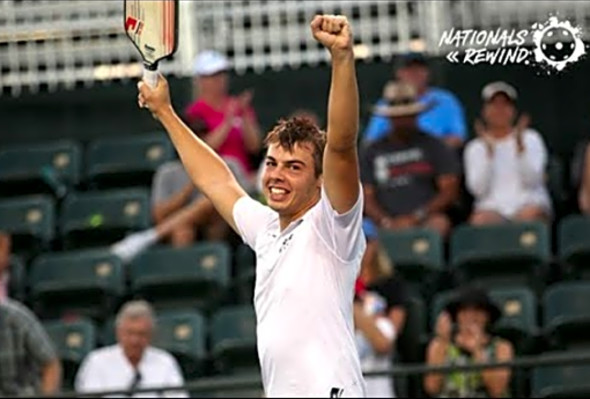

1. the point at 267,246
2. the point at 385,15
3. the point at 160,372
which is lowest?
the point at 160,372

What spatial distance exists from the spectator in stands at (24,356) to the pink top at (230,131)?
2.30 m

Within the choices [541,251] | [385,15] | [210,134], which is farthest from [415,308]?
[385,15]

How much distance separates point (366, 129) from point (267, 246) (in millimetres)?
6549

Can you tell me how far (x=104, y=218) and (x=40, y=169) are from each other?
0.92 metres

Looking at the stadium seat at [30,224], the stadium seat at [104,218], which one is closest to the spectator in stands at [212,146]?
the stadium seat at [104,218]

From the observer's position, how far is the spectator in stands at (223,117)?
13.4 m

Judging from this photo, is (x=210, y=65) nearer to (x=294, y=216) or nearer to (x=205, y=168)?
(x=205, y=168)

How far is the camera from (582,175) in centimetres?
1255

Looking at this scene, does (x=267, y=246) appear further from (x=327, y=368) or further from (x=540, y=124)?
(x=540, y=124)

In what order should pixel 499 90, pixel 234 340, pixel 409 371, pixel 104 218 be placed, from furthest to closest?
pixel 104 218 → pixel 499 90 → pixel 234 340 → pixel 409 371

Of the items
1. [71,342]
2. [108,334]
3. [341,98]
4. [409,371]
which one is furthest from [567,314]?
[341,98]

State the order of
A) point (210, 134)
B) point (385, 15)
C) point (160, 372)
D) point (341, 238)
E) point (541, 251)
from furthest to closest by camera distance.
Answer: point (385, 15)
point (210, 134)
point (541, 251)
point (160, 372)
point (341, 238)

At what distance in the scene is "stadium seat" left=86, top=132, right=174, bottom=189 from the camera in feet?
46.5

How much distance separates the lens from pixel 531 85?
45.7ft
